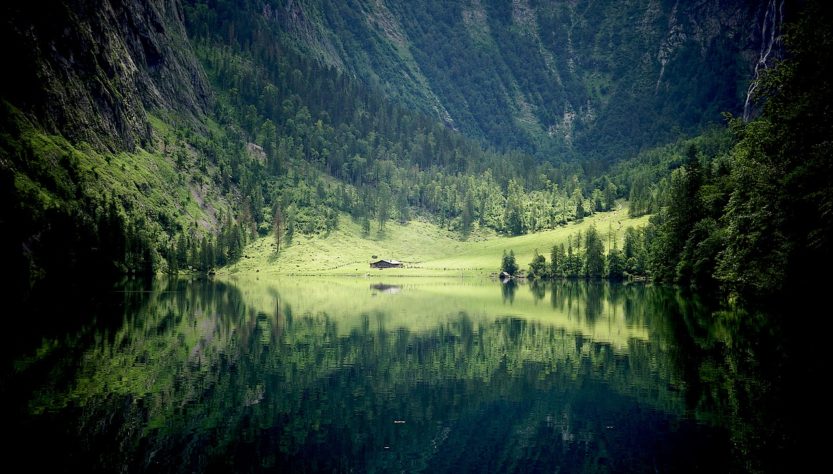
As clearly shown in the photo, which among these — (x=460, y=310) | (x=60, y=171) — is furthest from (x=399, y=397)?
(x=60, y=171)

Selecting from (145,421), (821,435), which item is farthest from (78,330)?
(821,435)

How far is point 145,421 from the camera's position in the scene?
28906 millimetres

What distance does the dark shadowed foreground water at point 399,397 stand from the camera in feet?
82.1

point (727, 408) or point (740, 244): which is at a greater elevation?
point (740, 244)

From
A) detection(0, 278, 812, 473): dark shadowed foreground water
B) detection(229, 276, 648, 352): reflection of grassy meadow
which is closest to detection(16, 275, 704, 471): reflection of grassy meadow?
detection(0, 278, 812, 473): dark shadowed foreground water

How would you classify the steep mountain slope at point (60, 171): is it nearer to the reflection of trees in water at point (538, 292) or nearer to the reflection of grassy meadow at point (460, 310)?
the reflection of grassy meadow at point (460, 310)

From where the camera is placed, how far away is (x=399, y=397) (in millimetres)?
36375

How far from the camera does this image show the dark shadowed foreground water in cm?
2503

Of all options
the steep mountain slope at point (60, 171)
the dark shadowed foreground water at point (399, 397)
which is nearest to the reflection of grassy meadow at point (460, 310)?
the dark shadowed foreground water at point (399, 397)

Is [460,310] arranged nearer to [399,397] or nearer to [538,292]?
[538,292]

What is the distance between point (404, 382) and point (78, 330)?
33.7 m

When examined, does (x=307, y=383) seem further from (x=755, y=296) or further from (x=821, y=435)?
(x=755, y=296)

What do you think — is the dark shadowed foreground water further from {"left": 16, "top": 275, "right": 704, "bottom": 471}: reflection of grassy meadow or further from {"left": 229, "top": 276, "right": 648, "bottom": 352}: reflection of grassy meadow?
{"left": 229, "top": 276, "right": 648, "bottom": 352}: reflection of grassy meadow

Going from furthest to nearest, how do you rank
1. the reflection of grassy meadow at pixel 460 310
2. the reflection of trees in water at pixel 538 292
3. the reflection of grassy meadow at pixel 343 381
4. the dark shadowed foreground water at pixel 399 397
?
the reflection of trees in water at pixel 538 292, the reflection of grassy meadow at pixel 460 310, the reflection of grassy meadow at pixel 343 381, the dark shadowed foreground water at pixel 399 397
